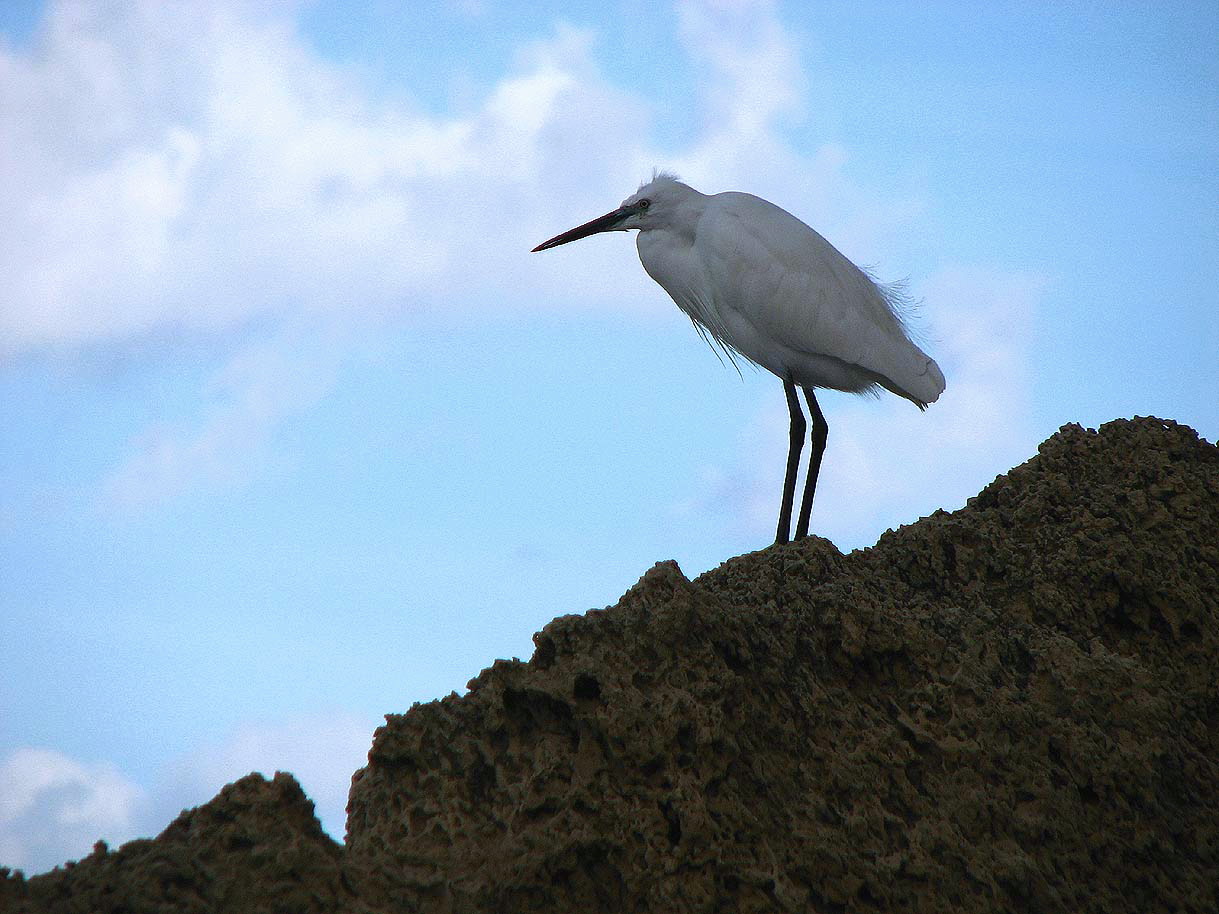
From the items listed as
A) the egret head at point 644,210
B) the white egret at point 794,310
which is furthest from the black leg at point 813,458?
the egret head at point 644,210

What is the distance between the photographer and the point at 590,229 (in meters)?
8.30

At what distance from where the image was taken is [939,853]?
11.0ft

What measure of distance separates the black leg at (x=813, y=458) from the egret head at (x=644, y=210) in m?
1.58

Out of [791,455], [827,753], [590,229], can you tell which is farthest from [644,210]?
[827,753]

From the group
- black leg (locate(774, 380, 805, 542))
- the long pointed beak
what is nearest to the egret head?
the long pointed beak

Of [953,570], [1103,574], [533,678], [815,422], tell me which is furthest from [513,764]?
[815,422]

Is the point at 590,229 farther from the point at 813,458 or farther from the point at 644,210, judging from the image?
the point at 813,458

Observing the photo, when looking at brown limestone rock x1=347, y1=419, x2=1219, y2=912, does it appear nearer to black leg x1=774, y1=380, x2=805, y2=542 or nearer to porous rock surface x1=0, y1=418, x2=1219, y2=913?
porous rock surface x1=0, y1=418, x2=1219, y2=913

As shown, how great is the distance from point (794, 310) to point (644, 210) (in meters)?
1.52

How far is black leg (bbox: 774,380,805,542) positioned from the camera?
691cm

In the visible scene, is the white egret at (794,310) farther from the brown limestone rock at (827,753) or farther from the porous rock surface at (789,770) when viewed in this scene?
the porous rock surface at (789,770)

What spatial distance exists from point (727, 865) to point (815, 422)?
450 cm

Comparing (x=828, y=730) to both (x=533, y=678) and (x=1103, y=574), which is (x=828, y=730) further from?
(x=1103, y=574)

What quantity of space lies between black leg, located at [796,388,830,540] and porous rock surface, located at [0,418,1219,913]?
2.42 metres
